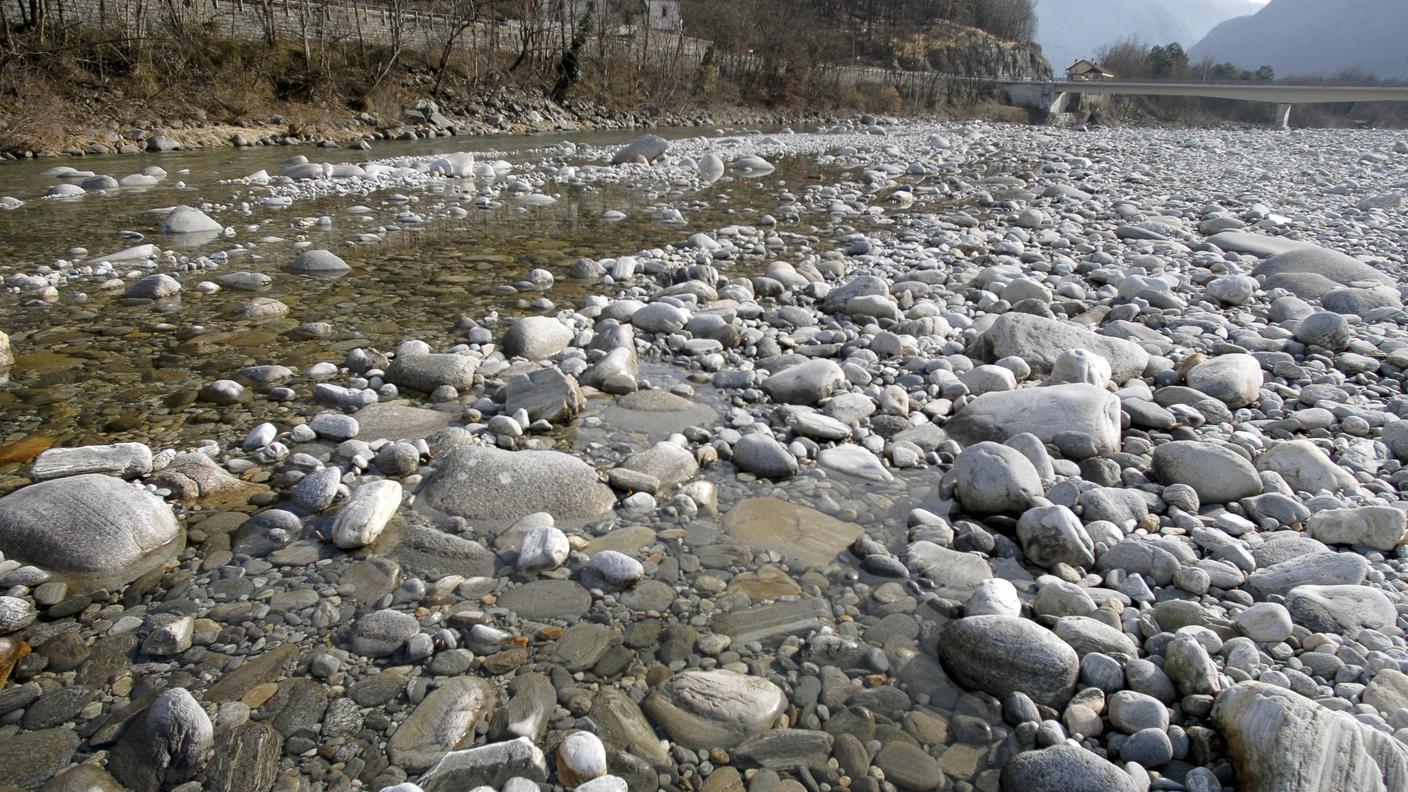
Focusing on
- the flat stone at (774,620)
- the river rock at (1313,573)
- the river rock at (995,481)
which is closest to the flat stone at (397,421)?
the flat stone at (774,620)

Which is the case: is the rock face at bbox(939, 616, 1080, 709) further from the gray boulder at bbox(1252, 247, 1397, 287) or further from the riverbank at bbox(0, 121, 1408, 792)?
the gray boulder at bbox(1252, 247, 1397, 287)

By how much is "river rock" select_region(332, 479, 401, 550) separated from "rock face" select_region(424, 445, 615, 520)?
0.17 m

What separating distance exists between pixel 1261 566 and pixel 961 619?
3.32 ft

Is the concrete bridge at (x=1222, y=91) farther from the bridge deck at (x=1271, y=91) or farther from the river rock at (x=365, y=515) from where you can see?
the river rock at (x=365, y=515)

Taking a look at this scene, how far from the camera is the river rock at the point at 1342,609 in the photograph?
1.99 meters

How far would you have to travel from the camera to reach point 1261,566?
2.32 meters

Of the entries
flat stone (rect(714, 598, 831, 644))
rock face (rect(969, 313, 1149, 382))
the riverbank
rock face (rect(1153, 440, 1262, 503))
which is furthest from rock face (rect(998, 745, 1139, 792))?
rock face (rect(969, 313, 1149, 382))

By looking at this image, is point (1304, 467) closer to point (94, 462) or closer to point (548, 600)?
point (548, 600)

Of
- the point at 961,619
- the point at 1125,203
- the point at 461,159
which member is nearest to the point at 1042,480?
the point at 961,619

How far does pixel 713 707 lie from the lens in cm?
182

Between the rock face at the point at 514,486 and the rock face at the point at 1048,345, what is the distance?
234 centimetres

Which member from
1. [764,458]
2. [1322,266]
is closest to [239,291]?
[764,458]

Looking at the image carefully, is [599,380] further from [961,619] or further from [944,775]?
[944,775]

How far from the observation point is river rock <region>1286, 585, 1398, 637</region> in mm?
1991
